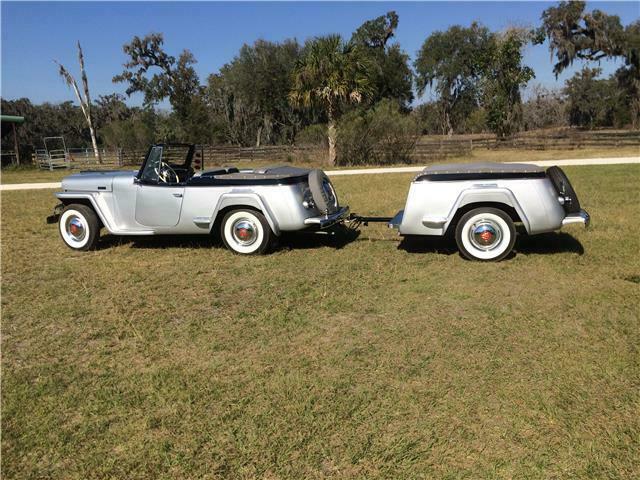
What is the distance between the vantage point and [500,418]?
2.91m

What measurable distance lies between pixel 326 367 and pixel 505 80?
136ft

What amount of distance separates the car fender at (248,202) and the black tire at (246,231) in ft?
0.49

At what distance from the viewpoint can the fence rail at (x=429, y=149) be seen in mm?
28750

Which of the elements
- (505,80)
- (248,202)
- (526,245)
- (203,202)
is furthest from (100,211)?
(505,80)

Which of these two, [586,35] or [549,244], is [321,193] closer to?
[549,244]

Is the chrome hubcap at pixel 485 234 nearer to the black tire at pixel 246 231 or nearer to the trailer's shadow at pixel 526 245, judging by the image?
the trailer's shadow at pixel 526 245

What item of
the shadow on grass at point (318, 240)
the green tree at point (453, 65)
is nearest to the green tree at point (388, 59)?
the green tree at point (453, 65)

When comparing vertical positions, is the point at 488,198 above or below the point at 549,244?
above

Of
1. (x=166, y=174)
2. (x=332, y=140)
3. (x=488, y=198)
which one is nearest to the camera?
(x=488, y=198)

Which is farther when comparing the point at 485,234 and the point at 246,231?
the point at 246,231

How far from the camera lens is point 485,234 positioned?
600cm

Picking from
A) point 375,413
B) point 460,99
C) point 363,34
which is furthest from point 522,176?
point 460,99

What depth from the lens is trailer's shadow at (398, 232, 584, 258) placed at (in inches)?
256

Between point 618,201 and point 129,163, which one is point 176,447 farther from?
point 129,163
